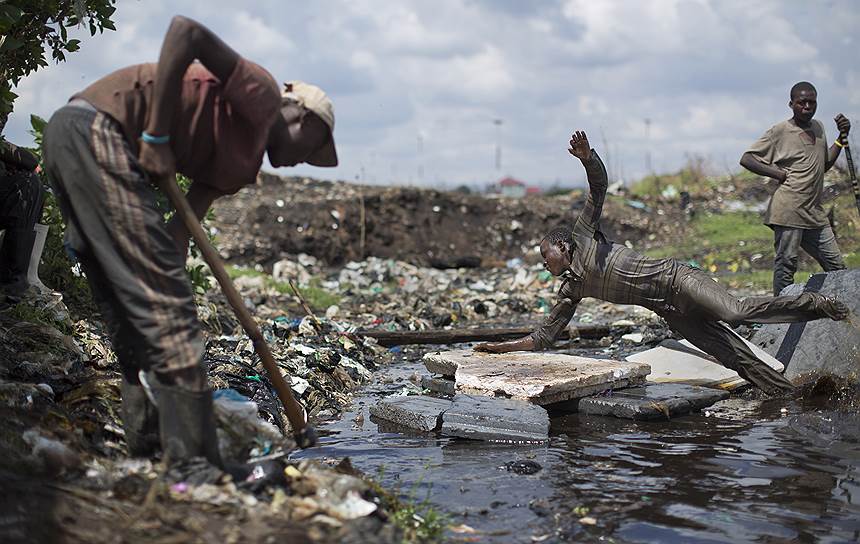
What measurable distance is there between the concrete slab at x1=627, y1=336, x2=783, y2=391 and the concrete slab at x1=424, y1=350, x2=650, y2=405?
0.45 m

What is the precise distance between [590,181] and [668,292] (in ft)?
3.32

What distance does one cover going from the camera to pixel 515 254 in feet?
69.4

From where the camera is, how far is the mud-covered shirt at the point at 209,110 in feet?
10.6

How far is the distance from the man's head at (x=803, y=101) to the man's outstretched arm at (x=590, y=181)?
95.7 inches

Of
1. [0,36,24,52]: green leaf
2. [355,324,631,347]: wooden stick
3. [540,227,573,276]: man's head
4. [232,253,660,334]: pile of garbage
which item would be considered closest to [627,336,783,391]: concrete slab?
[540,227,573,276]: man's head

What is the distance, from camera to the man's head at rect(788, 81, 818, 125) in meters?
7.41

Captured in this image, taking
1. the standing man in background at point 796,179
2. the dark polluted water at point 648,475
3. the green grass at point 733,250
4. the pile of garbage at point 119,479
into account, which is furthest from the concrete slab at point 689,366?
the green grass at point 733,250

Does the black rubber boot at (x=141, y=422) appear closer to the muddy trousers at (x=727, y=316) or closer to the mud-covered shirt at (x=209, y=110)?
the mud-covered shirt at (x=209, y=110)

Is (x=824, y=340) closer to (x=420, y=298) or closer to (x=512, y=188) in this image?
(x=420, y=298)

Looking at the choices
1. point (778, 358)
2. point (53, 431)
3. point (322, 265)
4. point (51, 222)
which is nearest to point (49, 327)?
point (53, 431)

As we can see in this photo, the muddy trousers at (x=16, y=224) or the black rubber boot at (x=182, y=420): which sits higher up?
the muddy trousers at (x=16, y=224)

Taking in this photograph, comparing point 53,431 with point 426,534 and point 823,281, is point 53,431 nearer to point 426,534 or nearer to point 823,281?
point 426,534

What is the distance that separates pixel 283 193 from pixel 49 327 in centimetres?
1781

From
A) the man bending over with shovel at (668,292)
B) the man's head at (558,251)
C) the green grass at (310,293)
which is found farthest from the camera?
the green grass at (310,293)
